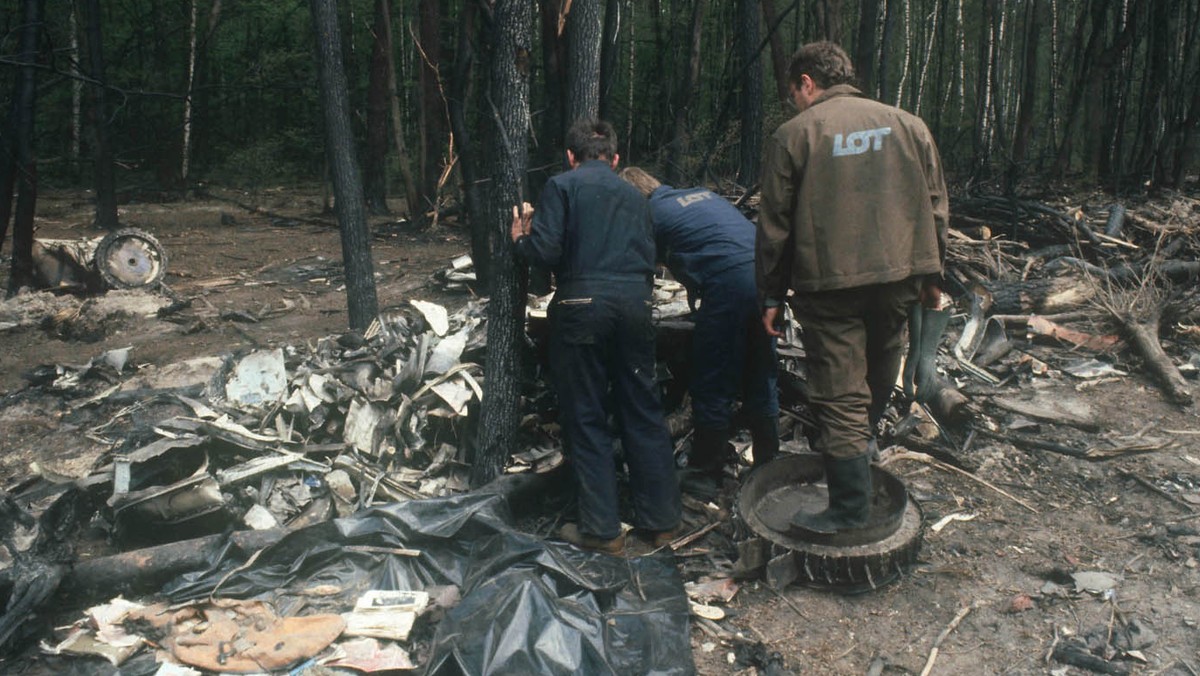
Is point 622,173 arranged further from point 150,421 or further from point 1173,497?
point 1173,497

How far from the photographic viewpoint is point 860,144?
12.5ft

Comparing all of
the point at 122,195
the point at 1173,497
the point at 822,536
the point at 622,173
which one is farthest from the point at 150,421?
the point at 122,195

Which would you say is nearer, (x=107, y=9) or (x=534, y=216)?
(x=534, y=216)

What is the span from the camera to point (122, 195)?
62.4 feet

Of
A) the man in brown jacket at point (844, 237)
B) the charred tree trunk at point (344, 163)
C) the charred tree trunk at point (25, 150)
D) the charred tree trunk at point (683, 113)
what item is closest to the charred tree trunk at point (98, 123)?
the charred tree trunk at point (25, 150)

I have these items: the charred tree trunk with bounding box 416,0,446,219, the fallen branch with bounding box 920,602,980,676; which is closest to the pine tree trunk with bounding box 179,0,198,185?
the charred tree trunk with bounding box 416,0,446,219

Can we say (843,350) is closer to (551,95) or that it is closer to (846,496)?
(846,496)

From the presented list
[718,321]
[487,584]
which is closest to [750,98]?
[718,321]

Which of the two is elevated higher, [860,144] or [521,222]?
[860,144]

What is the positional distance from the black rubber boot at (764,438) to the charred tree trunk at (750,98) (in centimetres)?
693

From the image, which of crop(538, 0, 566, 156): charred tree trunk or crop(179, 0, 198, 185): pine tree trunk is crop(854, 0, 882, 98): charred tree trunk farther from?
crop(179, 0, 198, 185): pine tree trunk

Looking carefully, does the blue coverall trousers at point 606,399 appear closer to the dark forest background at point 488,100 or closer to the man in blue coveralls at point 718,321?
the man in blue coveralls at point 718,321

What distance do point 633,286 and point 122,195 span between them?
1844 centimetres

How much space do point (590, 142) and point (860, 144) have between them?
1.40m
